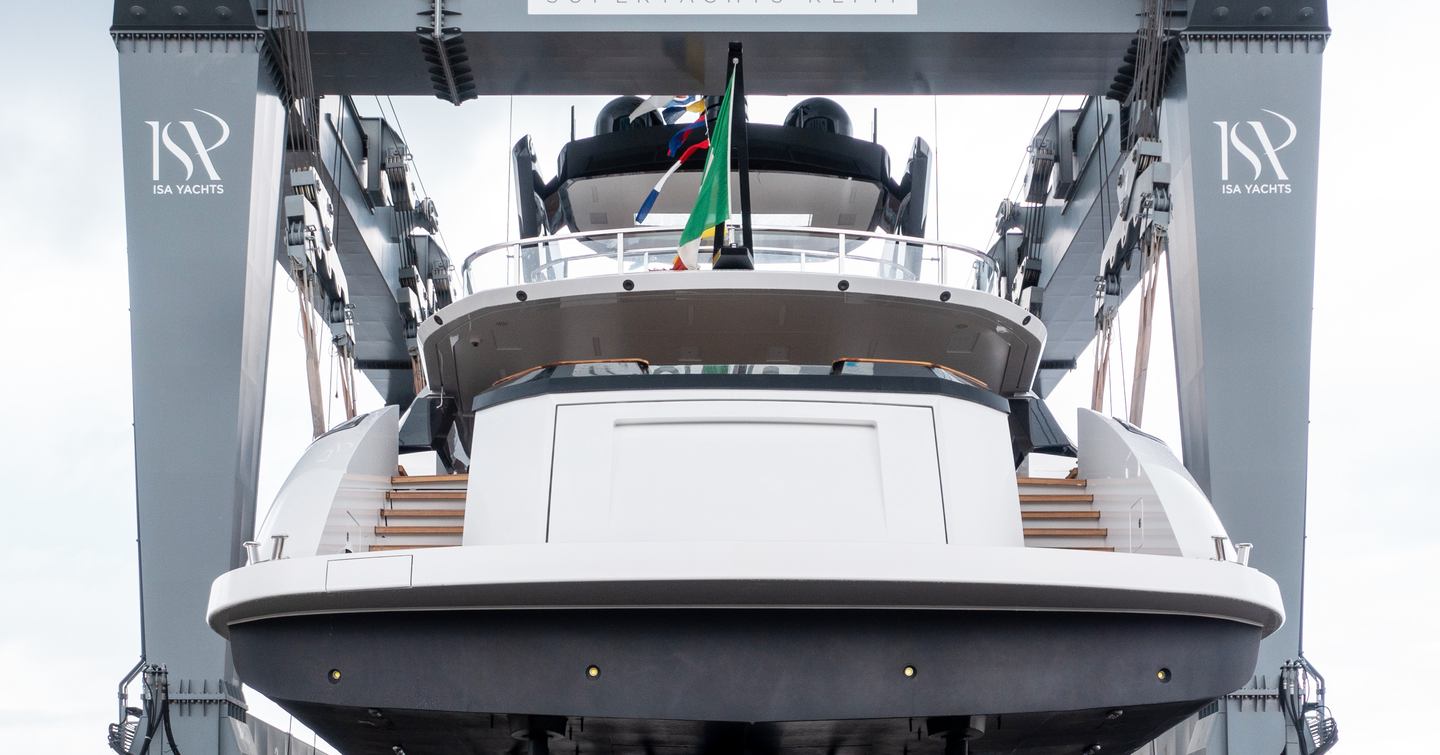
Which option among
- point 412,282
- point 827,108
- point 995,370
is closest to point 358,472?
point 995,370

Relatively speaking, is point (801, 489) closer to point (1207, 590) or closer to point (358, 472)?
point (1207, 590)

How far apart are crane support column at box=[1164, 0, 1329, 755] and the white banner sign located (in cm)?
262

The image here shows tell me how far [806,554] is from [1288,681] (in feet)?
20.3

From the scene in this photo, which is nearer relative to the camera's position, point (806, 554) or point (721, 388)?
point (806, 554)

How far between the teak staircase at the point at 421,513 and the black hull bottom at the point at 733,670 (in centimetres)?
166

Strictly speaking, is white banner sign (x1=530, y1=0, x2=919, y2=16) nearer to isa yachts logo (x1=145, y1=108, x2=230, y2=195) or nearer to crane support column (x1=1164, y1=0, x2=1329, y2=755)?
crane support column (x1=1164, y1=0, x2=1329, y2=755)

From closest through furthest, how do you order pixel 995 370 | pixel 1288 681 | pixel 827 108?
pixel 995 370 < pixel 1288 681 < pixel 827 108

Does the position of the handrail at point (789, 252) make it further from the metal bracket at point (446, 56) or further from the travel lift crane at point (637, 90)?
the metal bracket at point (446, 56)

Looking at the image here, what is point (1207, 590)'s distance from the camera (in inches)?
259

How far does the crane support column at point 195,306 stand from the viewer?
1088 cm

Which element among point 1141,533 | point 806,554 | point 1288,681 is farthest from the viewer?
point 1288,681

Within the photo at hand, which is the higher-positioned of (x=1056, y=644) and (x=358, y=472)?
(x=358, y=472)

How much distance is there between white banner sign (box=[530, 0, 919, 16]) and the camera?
12375mm

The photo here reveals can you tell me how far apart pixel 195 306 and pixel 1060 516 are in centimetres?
719
